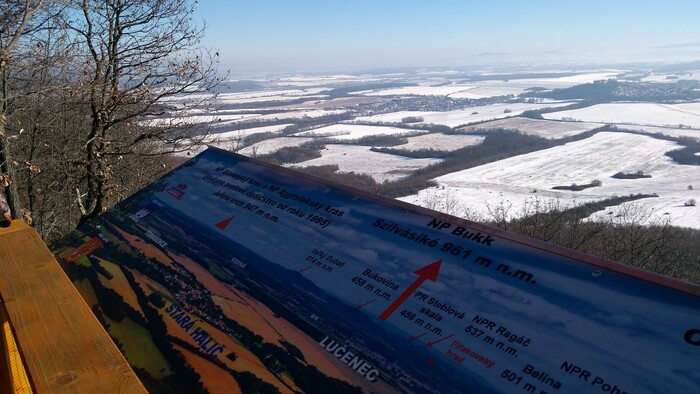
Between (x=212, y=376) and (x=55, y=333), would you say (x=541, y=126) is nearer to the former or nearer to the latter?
(x=212, y=376)

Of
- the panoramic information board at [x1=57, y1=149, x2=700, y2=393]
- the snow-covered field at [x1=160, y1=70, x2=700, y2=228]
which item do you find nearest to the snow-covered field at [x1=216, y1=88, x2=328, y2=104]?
the snow-covered field at [x1=160, y1=70, x2=700, y2=228]

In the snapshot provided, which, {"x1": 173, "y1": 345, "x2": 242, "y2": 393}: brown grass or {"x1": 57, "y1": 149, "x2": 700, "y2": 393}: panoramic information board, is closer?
{"x1": 57, "y1": 149, "x2": 700, "y2": 393}: panoramic information board

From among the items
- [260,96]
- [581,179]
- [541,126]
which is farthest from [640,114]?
[260,96]

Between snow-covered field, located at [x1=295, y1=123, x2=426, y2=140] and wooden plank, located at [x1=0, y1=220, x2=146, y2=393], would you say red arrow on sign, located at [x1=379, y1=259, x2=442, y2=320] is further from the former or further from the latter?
snow-covered field, located at [x1=295, y1=123, x2=426, y2=140]

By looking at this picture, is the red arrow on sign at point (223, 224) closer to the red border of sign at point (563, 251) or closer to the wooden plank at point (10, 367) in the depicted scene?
the red border of sign at point (563, 251)

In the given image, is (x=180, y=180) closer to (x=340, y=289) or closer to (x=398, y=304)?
(x=340, y=289)

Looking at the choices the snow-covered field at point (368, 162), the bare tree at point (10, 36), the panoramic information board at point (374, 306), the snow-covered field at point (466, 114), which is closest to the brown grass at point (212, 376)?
the panoramic information board at point (374, 306)

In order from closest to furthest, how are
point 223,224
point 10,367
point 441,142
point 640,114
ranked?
1. point 10,367
2. point 223,224
3. point 441,142
4. point 640,114
